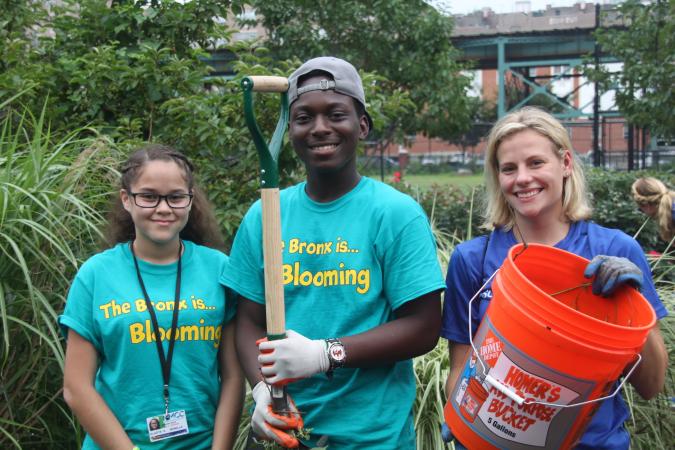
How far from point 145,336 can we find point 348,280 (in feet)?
2.24

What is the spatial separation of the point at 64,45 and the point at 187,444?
399 cm

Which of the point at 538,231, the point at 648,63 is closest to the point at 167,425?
the point at 538,231

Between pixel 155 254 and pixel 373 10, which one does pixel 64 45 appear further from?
pixel 373 10

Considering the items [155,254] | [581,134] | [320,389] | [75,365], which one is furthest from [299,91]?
[581,134]

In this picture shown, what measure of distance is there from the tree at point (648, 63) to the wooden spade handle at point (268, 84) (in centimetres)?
844

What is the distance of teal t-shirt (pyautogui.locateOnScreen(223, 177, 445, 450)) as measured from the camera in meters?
2.20

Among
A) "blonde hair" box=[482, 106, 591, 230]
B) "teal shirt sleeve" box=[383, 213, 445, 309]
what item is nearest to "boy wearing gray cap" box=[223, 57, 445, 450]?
"teal shirt sleeve" box=[383, 213, 445, 309]

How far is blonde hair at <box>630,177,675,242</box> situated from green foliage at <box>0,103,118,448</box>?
203 inches

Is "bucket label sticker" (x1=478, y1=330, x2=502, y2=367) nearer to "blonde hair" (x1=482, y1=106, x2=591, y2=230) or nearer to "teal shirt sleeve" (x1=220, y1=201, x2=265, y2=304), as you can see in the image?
"blonde hair" (x1=482, y1=106, x2=591, y2=230)

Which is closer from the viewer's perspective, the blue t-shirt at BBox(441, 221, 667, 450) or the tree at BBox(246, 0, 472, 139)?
the blue t-shirt at BBox(441, 221, 667, 450)

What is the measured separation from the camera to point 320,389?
2.25 m

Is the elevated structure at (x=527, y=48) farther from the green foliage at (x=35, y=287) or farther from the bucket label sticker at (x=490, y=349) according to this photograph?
the bucket label sticker at (x=490, y=349)

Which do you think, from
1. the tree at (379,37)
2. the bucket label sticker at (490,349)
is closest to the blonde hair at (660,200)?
the tree at (379,37)

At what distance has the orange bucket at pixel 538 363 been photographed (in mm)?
1819
